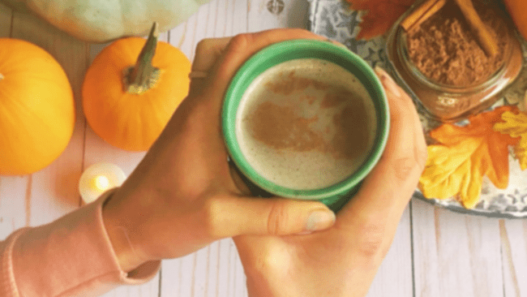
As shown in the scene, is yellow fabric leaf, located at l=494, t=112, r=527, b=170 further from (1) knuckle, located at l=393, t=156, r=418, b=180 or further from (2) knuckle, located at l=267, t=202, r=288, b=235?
(2) knuckle, located at l=267, t=202, r=288, b=235

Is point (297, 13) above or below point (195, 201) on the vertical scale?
above

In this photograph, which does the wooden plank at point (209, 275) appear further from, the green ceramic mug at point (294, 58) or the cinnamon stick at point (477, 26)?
the cinnamon stick at point (477, 26)

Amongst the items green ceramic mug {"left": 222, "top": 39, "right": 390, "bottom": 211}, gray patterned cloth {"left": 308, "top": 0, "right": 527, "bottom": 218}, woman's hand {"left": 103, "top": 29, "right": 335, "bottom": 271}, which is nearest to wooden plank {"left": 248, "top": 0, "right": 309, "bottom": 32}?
gray patterned cloth {"left": 308, "top": 0, "right": 527, "bottom": 218}

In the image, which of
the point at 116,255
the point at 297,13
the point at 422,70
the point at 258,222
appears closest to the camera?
the point at 258,222

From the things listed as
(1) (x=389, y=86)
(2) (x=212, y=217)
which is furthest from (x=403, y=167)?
(2) (x=212, y=217)

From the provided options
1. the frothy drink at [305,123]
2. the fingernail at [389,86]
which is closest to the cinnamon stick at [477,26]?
the fingernail at [389,86]

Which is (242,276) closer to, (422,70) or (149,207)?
(149,207)

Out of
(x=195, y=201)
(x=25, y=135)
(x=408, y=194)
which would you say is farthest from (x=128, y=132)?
(x=408, y=194)
